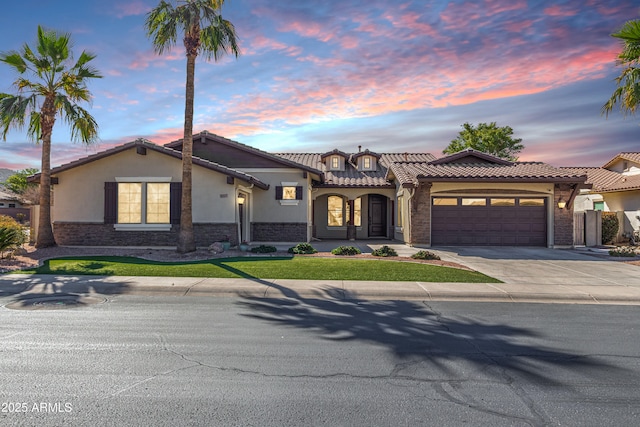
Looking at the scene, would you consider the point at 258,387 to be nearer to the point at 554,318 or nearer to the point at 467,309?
the point at 467,309

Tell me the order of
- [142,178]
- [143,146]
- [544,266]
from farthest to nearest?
[142,178], [143,146], [544,266]

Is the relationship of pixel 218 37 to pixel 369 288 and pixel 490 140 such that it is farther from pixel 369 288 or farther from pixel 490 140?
pixel 490 140

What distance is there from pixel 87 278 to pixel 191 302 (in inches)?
Result: 163

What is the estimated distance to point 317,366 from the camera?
4793 mm

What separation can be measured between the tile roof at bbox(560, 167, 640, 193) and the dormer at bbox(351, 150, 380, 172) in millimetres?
12379

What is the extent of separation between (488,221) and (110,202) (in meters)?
18.0

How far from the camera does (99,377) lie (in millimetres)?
4359

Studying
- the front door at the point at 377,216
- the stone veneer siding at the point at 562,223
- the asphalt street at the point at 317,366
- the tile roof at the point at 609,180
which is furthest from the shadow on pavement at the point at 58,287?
the tile roof at the point at 609,180

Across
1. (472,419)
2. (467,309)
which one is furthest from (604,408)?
(467,309)

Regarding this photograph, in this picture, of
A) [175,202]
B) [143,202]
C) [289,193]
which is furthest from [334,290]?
[289,193]

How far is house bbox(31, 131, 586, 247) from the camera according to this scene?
683 inches

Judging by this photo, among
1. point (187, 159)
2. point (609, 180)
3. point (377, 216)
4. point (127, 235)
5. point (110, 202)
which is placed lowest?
point (127, 235)

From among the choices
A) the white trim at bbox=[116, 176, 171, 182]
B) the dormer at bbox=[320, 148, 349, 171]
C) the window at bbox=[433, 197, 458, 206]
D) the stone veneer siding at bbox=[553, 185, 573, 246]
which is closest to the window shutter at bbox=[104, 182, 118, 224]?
the white trim at bbox=[116, 176, 171, 182]

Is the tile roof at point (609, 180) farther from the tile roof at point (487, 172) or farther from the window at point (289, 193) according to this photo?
the window at point (289, 193)
